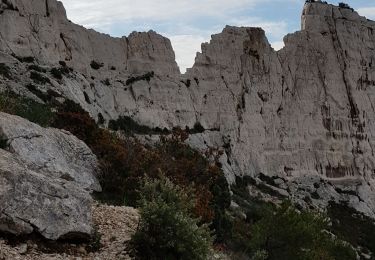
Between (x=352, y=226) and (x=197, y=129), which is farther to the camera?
(x=197, y=129)

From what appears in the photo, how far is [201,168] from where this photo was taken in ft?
70.0

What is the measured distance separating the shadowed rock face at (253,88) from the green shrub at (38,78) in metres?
0.98

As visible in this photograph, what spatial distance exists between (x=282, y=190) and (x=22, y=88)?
24.5 m

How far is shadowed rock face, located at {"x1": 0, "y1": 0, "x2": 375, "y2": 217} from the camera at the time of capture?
40.6 metres

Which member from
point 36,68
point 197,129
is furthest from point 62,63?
point 197,129

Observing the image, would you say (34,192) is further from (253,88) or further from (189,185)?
(253,88)

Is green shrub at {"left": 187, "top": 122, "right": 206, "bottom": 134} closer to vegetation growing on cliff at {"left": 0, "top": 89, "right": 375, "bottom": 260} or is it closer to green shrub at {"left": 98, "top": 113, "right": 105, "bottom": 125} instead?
green shrub at {"left": 98, "top": 113, "right": 105, "bottom": 125}

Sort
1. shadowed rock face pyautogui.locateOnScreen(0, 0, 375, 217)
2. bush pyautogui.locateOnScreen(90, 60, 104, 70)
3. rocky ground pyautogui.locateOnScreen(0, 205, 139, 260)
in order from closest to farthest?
rocky ground pyautogui.locateOnScreen(0, 205, 139, 260), shadowed rock face pyautogui.locateOnScreen(0, 0, 375, 217), bush pyautogui.locateOnScreen(90, 60, 104, 70)

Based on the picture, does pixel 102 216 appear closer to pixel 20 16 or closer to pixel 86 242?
pixel 86 242

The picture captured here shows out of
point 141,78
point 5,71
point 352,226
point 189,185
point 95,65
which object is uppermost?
point 95,65

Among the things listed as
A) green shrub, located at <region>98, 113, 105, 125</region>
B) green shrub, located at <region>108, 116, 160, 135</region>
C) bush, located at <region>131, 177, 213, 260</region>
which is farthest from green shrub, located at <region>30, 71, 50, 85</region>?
bush, located at <region>131, 177, 213, 260</region>

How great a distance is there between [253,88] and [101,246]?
42.0 metres

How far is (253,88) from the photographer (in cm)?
5172

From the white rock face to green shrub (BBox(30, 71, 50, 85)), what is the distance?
66.1 feet
